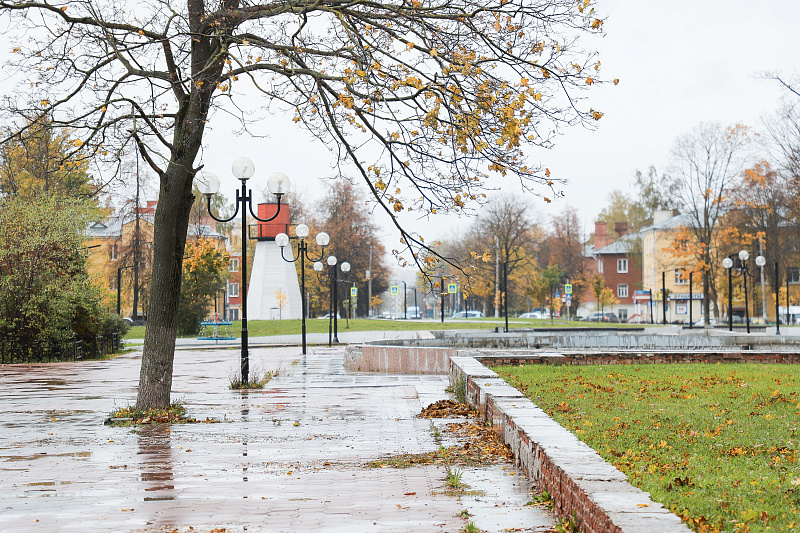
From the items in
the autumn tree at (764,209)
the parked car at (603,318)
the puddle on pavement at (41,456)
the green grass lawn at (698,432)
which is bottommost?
the parked car at (603,318)

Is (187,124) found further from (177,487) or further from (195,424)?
(177,487)

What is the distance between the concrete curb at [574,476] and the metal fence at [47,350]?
20754mm

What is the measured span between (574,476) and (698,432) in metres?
2.95

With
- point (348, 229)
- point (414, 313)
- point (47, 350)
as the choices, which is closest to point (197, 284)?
point (47, 350)

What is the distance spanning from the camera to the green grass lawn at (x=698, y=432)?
15.5ft

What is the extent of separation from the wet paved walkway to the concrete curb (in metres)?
0.25

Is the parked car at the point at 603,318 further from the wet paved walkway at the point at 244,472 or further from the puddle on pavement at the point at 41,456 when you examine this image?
the puddle on pavement at the point at 41,456

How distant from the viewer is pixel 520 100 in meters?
9.64

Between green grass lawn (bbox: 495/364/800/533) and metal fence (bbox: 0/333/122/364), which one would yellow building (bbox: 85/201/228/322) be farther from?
green grass lawn (bbox: 495/364/800/533)

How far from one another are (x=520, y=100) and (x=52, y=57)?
6.38 meters

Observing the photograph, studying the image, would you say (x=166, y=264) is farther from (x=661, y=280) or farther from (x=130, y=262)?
(x=661, y=280)

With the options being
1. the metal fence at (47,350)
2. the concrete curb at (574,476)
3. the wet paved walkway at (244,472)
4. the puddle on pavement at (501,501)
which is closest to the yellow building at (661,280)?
the metal fence at (47,350)

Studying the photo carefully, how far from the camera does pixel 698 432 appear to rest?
751 cm

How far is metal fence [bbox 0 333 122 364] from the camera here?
84.2ft
